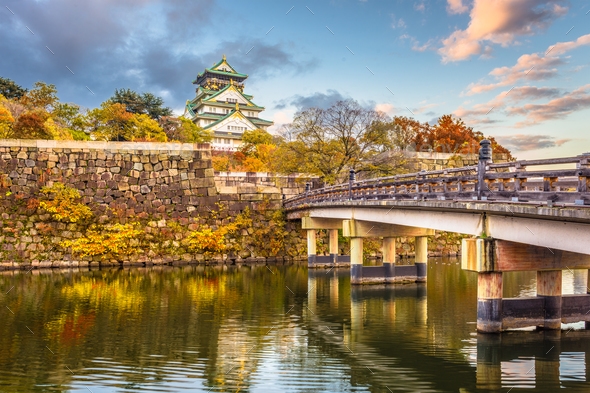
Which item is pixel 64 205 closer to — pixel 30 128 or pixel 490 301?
pixel 30 128

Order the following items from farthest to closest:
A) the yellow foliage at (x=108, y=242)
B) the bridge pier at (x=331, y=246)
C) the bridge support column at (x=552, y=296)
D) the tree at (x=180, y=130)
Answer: the tree at (x=180, y=130), the yellow foliage at (x=108, y=242), the bridge pier at (x=331, y=246), the bridge support column at (x=552, y=296)

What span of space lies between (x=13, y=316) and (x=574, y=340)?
19.5 metres

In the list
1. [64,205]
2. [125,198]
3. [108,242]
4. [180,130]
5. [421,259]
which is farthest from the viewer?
[180,130]

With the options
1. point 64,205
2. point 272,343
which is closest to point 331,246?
point 64,205

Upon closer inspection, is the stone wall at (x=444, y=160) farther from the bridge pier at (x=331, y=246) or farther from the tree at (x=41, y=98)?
the tree at (x=41, y=98)

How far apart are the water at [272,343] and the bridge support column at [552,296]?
1.62 ft

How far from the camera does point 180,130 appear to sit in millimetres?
56406

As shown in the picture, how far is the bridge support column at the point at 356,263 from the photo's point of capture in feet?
82.2

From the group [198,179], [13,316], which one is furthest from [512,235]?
[198,179]

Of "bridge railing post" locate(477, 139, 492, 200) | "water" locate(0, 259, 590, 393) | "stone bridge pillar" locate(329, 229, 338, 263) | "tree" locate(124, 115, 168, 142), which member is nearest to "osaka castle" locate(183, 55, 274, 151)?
"tree" locate(124, 115, 168, 142)

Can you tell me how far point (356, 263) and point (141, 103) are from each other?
42.3 meters

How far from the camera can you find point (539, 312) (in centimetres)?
1470

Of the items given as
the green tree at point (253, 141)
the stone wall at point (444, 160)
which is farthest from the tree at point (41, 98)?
the stone wall at point (444, 160)

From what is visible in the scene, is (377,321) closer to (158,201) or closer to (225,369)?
(225,369)
